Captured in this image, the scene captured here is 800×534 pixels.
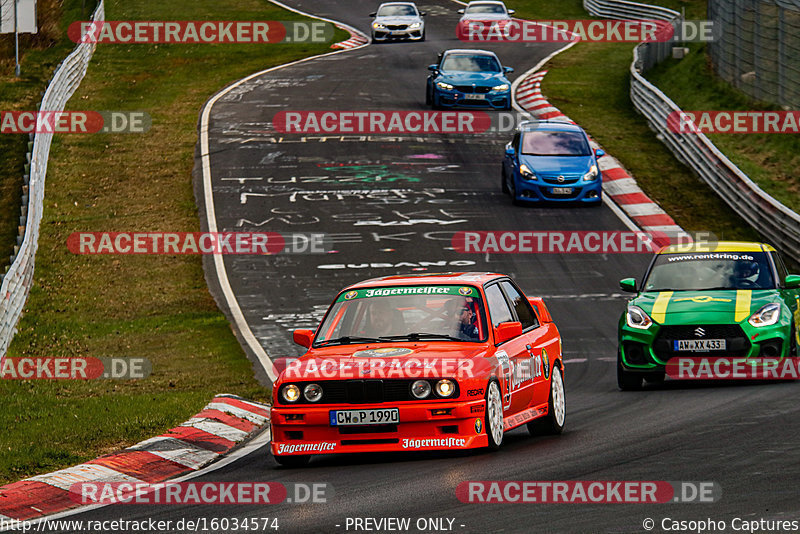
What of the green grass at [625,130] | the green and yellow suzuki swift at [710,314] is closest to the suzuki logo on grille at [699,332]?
the green and yellow suzuki swift at [710,314]

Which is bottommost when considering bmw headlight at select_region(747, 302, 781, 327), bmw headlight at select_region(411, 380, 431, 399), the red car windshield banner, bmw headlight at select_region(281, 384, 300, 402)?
bmw headlight at select_region(747, 302, 781, 327)

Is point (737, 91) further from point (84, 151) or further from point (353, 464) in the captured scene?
point (353, 464)

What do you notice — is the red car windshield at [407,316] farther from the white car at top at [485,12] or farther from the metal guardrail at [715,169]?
the white car at top at [485,12]

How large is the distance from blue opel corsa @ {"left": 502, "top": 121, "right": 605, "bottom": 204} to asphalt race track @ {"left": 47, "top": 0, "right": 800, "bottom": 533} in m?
0.36

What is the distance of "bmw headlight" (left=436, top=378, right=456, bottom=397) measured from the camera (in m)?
9.67

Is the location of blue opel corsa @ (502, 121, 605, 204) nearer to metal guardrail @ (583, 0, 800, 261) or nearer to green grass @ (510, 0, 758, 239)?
green grass @ (510, 0, 758, 239)

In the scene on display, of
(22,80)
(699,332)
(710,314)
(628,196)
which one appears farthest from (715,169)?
(22,80)

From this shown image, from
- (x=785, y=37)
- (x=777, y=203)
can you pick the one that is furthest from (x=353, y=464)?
(x=785, y=37)

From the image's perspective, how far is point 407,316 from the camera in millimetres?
10766

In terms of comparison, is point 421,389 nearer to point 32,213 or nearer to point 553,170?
point 32,213

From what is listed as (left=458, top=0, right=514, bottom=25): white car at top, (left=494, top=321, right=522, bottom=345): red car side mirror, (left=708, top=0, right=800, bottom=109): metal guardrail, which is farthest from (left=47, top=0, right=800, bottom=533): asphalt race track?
(left=708, top=0, right=800, bottom=109): metal guardrail

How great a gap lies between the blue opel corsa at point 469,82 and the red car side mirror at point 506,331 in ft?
80.4

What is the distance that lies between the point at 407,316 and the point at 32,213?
1425 cm

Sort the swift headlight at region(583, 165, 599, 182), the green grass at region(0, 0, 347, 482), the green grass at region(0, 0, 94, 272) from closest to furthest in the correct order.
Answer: the green grass at region(0, 0, 347, 482), the swift headlight at region(583, 165, 599, 182), the green grass at region(0, 0, 94, 272)
